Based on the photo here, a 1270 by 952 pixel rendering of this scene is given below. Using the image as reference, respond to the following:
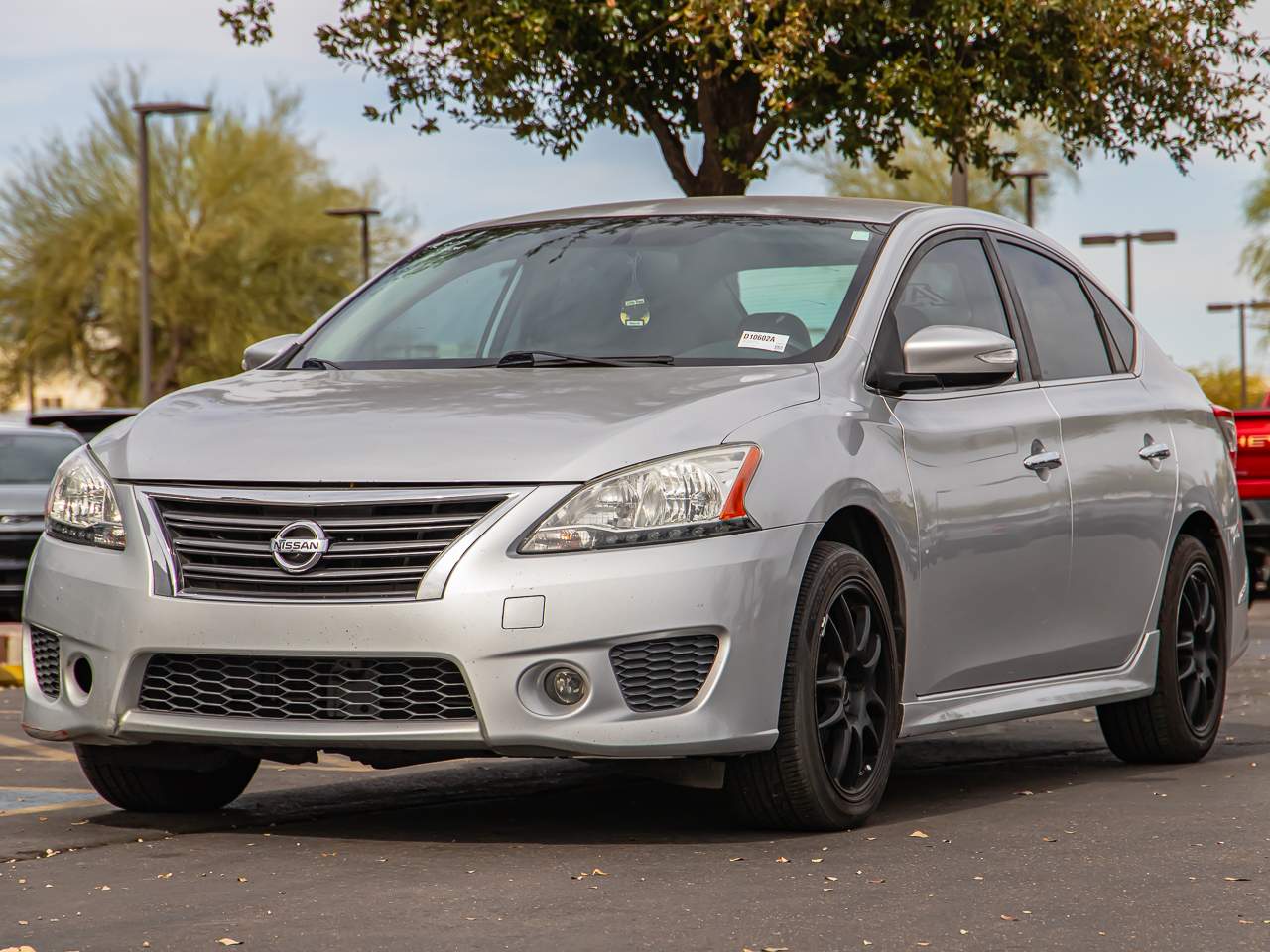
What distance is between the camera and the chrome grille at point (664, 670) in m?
5.32

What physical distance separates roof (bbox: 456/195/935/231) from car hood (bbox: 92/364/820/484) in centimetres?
101

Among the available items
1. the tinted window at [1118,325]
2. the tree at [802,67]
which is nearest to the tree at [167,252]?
the tree at [802,67]

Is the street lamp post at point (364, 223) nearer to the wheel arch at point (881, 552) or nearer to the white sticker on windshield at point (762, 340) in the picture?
the white sticker on windshield at point (762, 340)

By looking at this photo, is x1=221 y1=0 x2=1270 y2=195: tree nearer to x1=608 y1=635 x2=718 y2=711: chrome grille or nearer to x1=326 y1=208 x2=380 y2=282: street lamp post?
x1=608 y1=635 x2=718 y2=711: chrome grille

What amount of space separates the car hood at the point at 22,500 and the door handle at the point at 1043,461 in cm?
1066

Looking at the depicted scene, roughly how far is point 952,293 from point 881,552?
115cm

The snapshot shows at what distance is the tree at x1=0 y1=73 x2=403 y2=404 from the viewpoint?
5100 centimetres

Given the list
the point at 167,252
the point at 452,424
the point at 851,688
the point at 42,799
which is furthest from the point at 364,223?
the point at 452,424

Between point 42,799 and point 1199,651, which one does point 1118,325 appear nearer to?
point 1199,651

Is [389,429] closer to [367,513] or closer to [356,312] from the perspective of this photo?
[367,513]

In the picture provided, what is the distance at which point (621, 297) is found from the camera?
6.46m

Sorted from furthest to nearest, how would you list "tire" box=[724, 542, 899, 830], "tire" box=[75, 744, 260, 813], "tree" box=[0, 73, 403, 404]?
1. "tree" box=[0, 73, 403, 404]
2. "tire" box=[75, 744, 260, 813]
3. "tire" box=[724, 542, 899, 830]

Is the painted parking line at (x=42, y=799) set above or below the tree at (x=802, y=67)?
below

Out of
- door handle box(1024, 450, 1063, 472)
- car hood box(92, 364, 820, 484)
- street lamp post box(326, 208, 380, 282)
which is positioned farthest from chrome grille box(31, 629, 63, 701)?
street lamp post box(326, 208, 380, 282)
